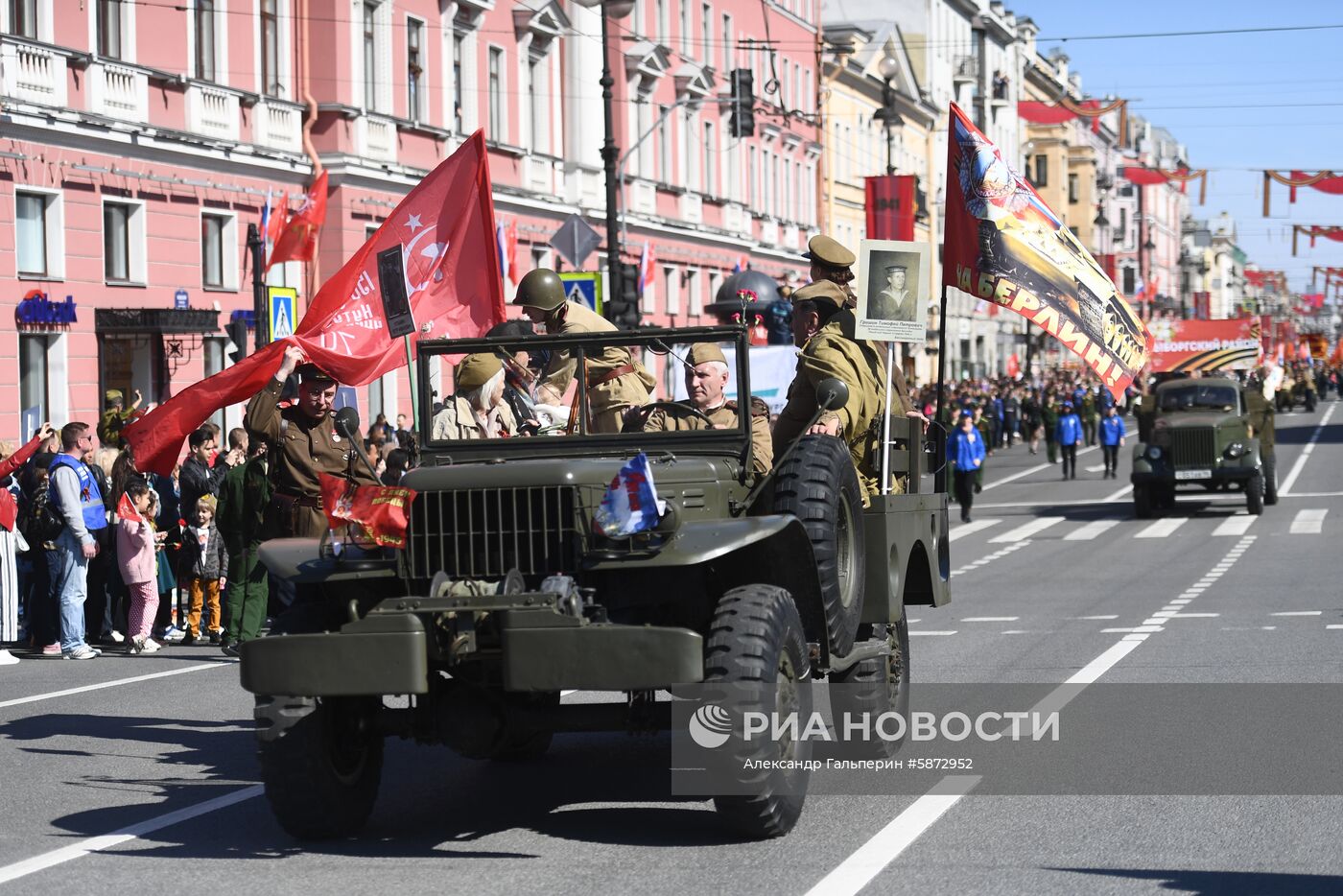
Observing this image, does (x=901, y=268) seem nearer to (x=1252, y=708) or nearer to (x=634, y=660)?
(x=1252, y=708)

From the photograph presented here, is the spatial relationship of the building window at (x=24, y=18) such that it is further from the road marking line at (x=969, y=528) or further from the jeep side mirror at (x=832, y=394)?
the jeep side mirror at (x=832, y=394)

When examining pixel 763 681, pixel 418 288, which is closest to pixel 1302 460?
pixel 418 288

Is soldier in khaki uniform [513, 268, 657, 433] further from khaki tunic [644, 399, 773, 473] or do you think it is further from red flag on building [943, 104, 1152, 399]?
red flag on building [943, 104, 1152, 399]

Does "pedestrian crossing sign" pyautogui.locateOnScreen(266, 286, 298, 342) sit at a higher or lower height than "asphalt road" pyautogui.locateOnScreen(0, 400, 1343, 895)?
higher

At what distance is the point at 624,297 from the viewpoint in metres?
28.5

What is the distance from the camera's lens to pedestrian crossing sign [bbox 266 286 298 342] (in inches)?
838

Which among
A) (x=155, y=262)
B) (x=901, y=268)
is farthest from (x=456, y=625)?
(x=155, y=262)

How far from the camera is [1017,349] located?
10294cm

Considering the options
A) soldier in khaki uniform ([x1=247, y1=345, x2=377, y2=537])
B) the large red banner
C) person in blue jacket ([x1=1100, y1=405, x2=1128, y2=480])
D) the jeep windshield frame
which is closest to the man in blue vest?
soldier in khaki uniform ([x1=247, y1=345, x2=377, y2=537])

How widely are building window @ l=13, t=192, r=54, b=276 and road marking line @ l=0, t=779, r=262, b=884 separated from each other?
1746 centimetres

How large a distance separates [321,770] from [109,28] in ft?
68.9

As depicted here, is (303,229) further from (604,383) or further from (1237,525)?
(604,383)

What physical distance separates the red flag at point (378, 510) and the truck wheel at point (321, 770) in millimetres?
660

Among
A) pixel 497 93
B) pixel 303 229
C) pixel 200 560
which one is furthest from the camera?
pixel 497 93
